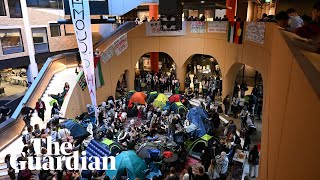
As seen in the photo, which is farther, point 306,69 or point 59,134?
point 59,134

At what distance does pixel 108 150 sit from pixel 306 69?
28.4 ft

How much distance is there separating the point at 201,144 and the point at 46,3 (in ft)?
56.6

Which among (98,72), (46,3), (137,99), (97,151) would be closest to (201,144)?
(97,151)

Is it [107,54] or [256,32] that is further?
[107,54]

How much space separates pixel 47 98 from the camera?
14.2 m

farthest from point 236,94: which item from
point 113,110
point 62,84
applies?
point 62,84

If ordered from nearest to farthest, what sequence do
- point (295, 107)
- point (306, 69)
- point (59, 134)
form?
point (306, 69), point (295, 107), point (59, 134)

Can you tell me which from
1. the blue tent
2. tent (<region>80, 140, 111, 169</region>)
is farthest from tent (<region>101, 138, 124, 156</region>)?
the blue tent

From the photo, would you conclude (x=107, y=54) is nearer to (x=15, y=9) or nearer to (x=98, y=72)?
(x=98, y=72)

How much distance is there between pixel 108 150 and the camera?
9836 millimetres

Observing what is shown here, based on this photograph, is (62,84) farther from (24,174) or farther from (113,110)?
(24,174)

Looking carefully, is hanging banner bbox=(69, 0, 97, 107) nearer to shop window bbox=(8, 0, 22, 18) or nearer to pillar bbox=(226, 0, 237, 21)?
shop window bbox=(8, 0, 22, 18)

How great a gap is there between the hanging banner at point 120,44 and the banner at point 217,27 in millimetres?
5712

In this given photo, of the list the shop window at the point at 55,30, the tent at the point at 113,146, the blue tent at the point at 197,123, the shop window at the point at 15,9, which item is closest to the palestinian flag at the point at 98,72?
the blue tent at the point at 197,123
